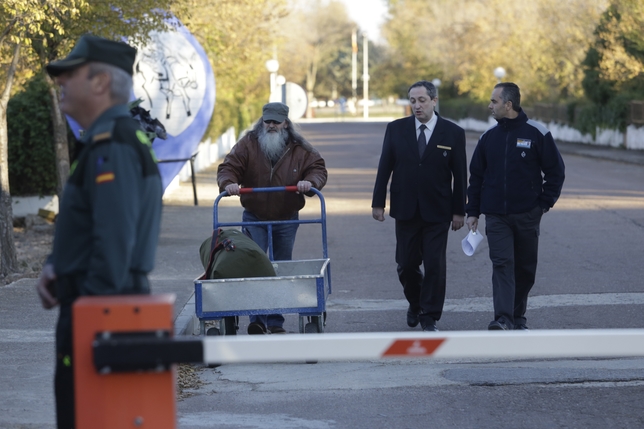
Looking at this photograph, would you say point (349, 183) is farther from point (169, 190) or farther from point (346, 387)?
point (346, 387)

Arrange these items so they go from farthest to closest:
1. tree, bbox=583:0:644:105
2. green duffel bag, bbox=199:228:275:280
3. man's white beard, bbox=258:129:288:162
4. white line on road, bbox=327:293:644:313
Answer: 1. tree, bbox=583:0:644:105
2. white line on road, bbox=327:293:644:313
3. man's white beard, bbox=258:129:288:162
4. green duffel bag, bbox=199:228:275:280

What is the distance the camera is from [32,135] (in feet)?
51.6

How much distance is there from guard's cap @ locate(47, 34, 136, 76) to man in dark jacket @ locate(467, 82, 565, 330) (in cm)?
479

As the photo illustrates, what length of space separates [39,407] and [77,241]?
267cm

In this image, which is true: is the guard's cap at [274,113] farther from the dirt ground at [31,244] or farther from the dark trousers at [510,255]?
the dirt ground at [31,244]

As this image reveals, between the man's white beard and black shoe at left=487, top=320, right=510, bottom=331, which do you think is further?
the man's white beard

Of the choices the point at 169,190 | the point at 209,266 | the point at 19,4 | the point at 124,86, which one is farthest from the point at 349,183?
the point at 124,86

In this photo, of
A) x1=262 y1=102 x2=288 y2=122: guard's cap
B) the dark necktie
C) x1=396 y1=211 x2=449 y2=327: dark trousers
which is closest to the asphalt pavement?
x1=396 y1=211 x2=449 y2=327: dark trousers

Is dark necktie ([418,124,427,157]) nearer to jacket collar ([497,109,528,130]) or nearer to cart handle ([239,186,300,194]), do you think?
jacket collar ([497,109,528,130])

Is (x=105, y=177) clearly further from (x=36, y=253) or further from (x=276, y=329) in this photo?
(x=36, y=253)

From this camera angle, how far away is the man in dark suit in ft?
26.3

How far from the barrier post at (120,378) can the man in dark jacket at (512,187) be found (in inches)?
195

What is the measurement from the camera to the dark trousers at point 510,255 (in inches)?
307

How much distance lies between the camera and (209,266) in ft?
23.0
